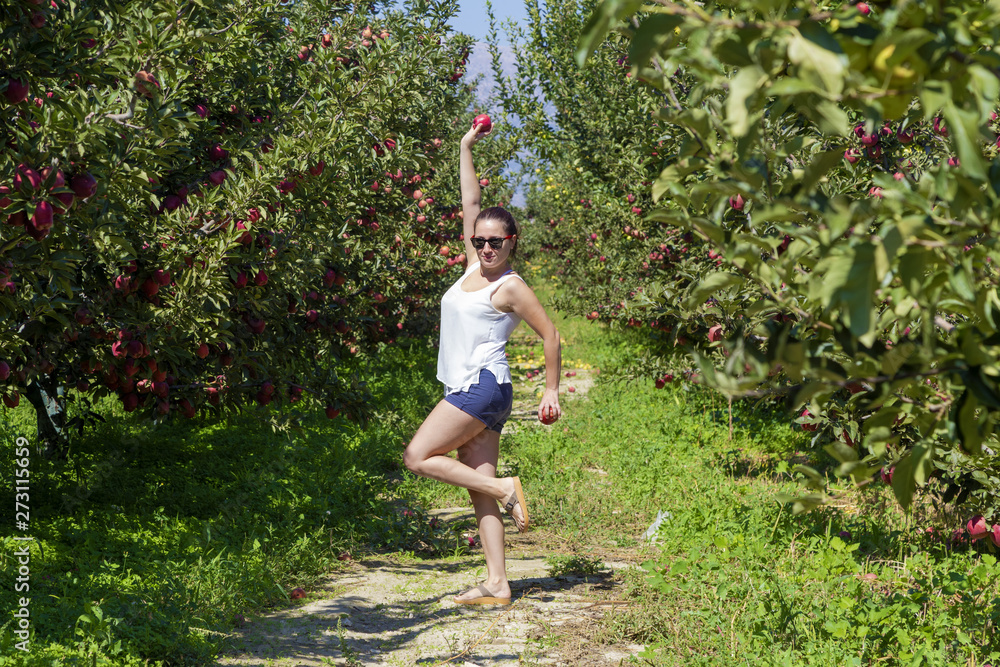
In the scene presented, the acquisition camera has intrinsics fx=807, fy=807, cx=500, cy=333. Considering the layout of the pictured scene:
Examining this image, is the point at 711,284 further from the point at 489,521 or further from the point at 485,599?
the point at 485,599

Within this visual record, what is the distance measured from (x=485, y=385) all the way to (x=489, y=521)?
25.7 inches

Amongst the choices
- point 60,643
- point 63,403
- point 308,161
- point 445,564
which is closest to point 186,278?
point 308,161

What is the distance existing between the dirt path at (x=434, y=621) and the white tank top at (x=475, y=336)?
1.04 metres

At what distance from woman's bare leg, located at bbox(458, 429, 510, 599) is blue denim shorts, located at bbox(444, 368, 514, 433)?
0.56 feet

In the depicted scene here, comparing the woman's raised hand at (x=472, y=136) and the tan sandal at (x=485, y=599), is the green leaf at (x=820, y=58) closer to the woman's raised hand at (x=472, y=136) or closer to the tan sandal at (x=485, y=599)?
the woman's raised hand at (x=472, y=136)

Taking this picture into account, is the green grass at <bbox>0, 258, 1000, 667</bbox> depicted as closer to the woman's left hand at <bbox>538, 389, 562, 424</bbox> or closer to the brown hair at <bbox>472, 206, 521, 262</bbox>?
the woman's left hand at <bbox>538, 389, 562, 424</bbox>

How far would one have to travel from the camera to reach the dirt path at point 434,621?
317cm

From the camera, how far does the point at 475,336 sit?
3674 mm

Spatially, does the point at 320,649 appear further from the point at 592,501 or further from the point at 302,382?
the point at 592,501

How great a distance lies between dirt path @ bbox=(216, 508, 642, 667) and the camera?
3.17 meters

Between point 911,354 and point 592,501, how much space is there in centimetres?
401

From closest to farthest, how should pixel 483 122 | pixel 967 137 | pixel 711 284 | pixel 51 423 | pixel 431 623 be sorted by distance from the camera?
1. pixel 967 137
2. pixel 711 284
3. pixel 431 623
4. pixel 483 122
5. pixel 51 423

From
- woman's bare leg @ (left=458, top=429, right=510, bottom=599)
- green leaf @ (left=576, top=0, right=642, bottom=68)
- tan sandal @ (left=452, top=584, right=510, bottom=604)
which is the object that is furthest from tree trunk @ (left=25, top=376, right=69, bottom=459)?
green leaf @ (left=576, top=0, right=642, bottom=68)

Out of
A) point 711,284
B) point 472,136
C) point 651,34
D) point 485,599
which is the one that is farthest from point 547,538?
point 651,34
